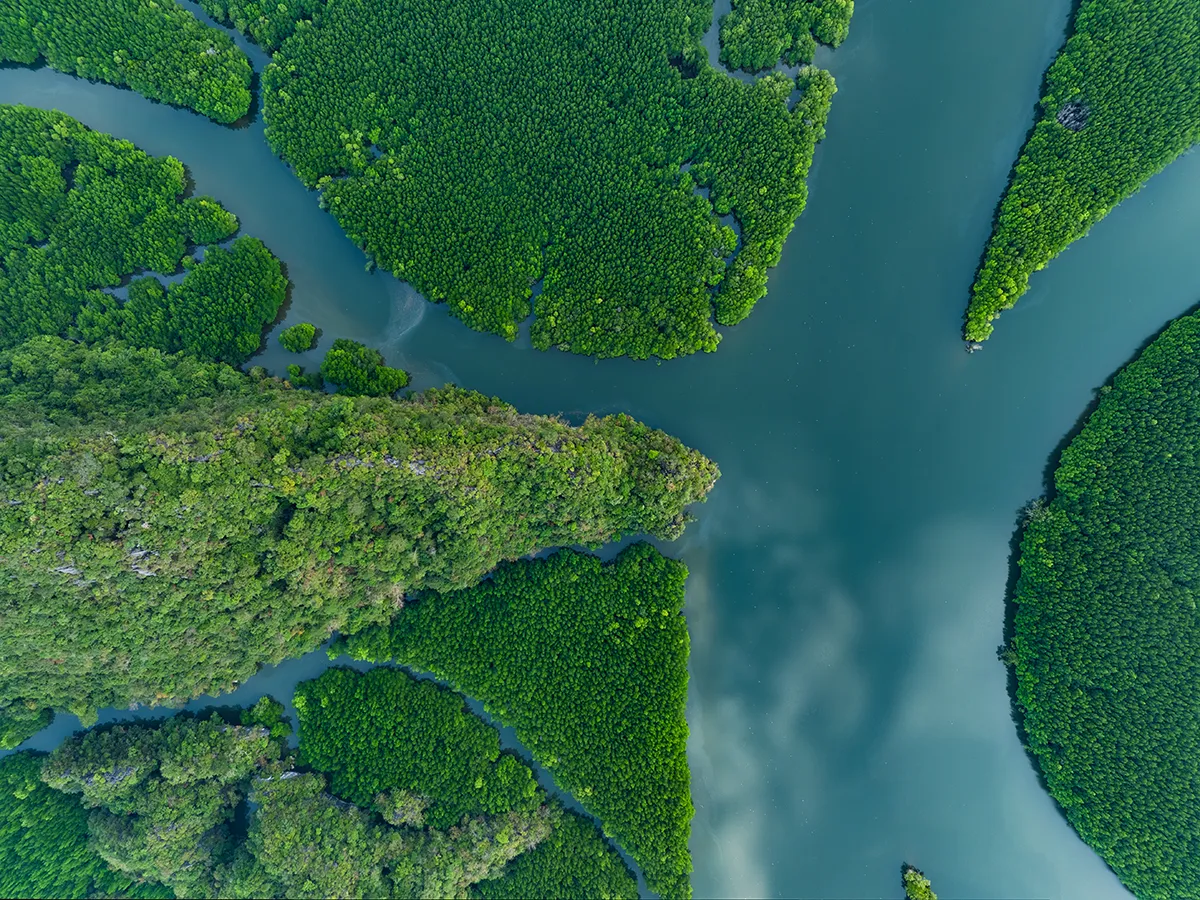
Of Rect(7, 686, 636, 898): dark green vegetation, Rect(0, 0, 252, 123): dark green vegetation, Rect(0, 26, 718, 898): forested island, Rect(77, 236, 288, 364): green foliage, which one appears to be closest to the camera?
Rect(0, 26, 718, 898): forested island

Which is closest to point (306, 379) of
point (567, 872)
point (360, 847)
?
point (360, 847)

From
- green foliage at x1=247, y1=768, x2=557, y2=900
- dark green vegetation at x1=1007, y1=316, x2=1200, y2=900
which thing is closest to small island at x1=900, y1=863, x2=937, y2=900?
dark green vegetation at x1=1007, y1=316, x2=1200, y2=900

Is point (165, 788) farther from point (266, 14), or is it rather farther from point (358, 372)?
point (266, 14)

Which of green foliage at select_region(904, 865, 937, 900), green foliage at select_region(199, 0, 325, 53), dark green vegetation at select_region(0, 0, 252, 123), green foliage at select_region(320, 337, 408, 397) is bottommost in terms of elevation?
green foliage at select_region(904, 865, 937, 900)

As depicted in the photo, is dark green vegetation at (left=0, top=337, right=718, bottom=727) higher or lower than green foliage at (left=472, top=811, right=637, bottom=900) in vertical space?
higher

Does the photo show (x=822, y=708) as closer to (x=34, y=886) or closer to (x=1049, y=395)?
(x=1049, y=395)

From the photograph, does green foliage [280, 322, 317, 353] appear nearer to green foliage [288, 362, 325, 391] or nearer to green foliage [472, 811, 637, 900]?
green foliage [288, 362, 325, 391]

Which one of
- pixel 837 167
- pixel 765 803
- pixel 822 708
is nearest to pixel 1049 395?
pixel 837 167

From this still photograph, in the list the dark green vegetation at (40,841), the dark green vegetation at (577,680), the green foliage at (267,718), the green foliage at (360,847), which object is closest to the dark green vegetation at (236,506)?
the dark green vegetation at (577,680)
